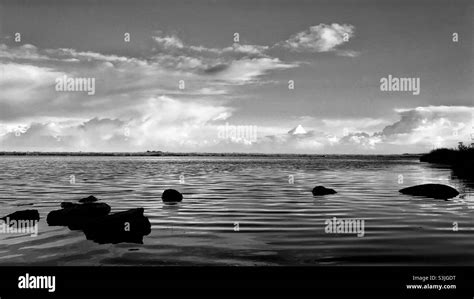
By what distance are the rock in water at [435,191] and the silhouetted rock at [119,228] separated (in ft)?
Answer: 63.9

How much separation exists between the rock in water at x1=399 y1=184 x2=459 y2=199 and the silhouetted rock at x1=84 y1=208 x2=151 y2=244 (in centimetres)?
1948

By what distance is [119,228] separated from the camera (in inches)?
544

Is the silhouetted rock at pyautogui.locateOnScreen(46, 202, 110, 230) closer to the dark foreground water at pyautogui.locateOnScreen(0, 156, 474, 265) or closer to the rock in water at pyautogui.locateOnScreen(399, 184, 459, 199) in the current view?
the dark foreground water at pyautogui.locateOnScreen(0, 156, 474, 265)

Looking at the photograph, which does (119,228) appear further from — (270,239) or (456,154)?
(456,154)

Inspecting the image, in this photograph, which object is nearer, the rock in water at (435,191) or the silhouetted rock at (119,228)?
the silhouetted rock at (119,228)

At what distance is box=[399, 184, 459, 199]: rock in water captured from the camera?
85.3ft

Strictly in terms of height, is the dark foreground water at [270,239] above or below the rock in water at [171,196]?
below

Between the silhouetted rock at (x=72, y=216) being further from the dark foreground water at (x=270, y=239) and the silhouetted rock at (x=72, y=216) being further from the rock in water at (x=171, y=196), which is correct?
the rock in water at (x=171, y=196)

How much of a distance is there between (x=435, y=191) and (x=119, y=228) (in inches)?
815

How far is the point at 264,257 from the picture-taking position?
10.7 m

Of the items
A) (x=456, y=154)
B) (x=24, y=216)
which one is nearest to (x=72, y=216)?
(x=24, y=216)

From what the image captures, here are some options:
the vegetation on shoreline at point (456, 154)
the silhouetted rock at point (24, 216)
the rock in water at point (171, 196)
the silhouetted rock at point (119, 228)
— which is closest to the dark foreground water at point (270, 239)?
the silhouetted rock at point (119, 228)

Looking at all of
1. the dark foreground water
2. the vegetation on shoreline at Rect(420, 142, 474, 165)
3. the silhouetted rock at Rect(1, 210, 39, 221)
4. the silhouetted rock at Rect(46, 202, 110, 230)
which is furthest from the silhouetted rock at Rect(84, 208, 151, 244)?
the vegetation on shoreline at Rect(420, 142, 474, 165)

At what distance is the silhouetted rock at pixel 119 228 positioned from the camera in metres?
13.2
